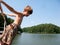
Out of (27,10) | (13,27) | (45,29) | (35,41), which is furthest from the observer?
(45,29)

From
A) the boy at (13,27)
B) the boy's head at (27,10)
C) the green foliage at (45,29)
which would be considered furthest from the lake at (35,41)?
the green foliage at (45,29)

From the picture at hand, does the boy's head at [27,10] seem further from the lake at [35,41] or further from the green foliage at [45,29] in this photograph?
the green foliage at [45,29]

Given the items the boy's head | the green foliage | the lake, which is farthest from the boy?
the green foliage

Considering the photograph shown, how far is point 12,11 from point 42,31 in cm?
18219

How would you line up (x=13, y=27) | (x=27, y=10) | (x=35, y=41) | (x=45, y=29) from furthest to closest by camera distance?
(x=45, y=29), (x=35, y=41), (x=13, y=27), (x=27, y=10)

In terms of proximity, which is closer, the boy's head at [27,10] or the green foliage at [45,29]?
the boy's head at [27,10]

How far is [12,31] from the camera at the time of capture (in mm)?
4836

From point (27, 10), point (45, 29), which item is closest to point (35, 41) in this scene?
point (27, 10)

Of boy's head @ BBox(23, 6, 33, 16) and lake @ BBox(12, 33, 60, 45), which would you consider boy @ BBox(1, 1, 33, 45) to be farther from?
lake @ BBox(12, 33, 60, 45)

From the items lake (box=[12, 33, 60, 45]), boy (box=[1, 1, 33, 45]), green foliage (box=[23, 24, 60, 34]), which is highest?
boy (box=[1, 1, 33, 45])

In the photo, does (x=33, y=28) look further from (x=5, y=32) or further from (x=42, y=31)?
(x=5, y=32)

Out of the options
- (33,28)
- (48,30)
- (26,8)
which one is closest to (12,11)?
(26,8)

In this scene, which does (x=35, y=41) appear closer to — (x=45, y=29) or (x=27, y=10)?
(x=27, y=10)

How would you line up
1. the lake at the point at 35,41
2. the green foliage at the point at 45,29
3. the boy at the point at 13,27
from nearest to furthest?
the boy at the point at 13,27, the lake at the point at 35,41, the green foliage at the point at 45,29
